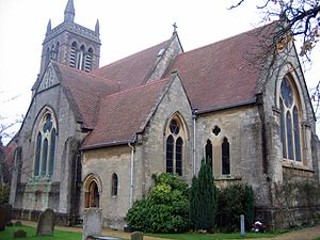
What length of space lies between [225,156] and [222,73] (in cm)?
613

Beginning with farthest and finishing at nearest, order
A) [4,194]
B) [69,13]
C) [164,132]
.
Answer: [69,13] → [4,194] → [164,132]

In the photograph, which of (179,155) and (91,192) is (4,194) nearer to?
(91,192)

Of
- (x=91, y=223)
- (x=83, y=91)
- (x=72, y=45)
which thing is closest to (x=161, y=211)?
(x=91, y=223)

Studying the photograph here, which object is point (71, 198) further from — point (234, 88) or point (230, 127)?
point (234, 88)

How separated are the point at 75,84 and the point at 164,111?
323 inches

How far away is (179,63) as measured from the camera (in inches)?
1134

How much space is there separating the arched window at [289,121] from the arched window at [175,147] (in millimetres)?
6145

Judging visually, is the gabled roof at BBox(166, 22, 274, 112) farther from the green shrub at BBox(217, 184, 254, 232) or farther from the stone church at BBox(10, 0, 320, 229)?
the green shrub at BBox(217, 184, 254, 232)

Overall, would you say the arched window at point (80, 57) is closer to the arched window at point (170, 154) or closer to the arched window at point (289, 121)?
the arched window at point (170, 154)

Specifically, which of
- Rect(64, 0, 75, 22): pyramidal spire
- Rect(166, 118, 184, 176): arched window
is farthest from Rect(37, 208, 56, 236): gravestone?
Rect(64, 0, 75, 22): pyramidal spire

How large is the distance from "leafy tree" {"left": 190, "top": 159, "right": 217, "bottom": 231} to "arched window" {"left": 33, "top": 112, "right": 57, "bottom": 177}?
11254 millimetres

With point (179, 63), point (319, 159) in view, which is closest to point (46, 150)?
point (179, 63)

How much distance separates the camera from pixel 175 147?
2164 centimetres

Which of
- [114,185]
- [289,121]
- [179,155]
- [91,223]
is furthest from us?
[289,121]
